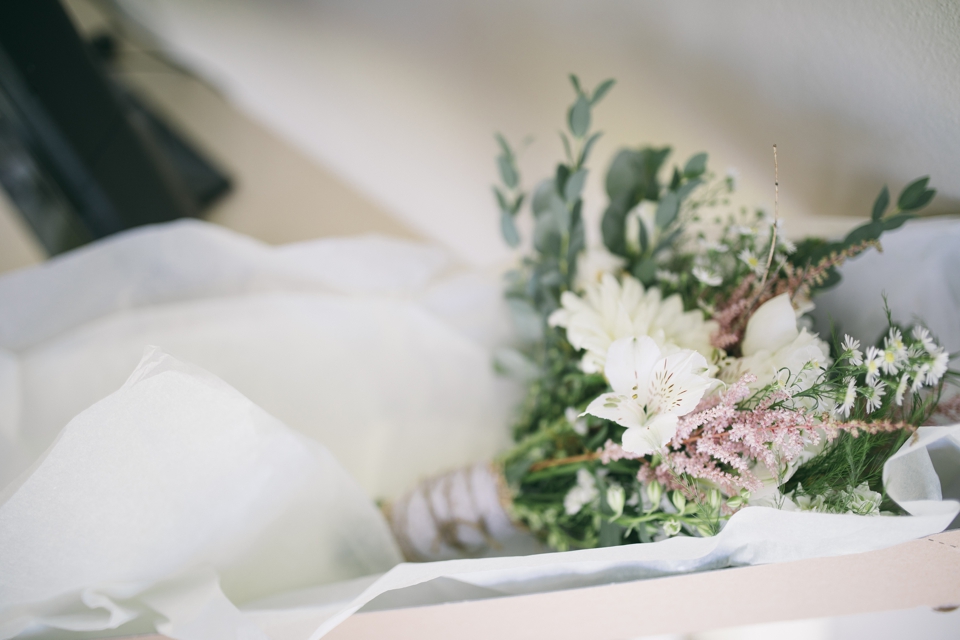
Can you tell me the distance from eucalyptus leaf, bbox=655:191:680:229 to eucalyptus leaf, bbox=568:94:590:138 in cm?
10

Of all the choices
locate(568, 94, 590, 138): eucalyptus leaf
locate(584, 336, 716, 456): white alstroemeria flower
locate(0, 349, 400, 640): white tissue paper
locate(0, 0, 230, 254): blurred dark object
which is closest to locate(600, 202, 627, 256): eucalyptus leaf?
locate(568, 94, 590, 138): eucalyptus leaf

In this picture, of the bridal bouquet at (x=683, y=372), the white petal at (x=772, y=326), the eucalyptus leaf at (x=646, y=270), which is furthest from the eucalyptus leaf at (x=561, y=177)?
the white petal at (x=772, y=326)

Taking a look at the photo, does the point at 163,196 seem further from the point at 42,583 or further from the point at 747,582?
the point at 747,582

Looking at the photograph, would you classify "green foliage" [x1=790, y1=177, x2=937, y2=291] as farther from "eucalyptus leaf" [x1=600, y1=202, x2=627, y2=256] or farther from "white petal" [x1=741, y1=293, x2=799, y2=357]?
"eucalyptus leaf" [x1=600, y1=202, x2=627, y2=256]

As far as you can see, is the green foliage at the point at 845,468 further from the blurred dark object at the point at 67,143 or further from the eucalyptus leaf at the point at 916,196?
the blurred dark object at the point at 67,143

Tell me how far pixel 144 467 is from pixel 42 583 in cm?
13

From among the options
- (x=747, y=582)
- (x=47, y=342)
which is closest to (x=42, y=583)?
(x=47, y=342)

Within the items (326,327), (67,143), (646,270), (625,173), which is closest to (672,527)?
(646,270)

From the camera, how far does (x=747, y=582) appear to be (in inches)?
16.2

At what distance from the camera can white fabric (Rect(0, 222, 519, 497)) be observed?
663 mm

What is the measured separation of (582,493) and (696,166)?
31 cm

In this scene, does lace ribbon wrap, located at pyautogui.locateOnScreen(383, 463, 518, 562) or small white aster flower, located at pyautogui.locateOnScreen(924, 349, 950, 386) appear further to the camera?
lace ribbon wrap, located at pyautogui.locateOnScreen(383, 463, 518, 562)

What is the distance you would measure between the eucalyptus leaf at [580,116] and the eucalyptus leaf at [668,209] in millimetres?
96

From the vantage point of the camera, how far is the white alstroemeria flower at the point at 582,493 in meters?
0.47
